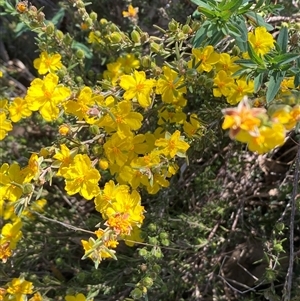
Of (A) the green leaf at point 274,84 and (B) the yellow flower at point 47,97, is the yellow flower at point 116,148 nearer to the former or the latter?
(B) the yellow flower at point 47,97

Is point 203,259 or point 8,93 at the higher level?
point 8,93

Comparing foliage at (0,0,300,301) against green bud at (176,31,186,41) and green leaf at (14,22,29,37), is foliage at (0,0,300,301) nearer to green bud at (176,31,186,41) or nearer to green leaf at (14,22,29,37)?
green bud at (176,31,186,41)

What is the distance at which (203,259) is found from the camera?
106 inches

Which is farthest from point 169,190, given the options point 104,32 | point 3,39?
point 3,39

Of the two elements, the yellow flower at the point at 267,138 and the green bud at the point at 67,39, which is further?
the green bud at the point at 67,39

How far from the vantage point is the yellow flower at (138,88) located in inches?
85.2

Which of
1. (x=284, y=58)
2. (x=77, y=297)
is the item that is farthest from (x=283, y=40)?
(x=77, y=297)

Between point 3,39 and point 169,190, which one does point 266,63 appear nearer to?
point 169,190

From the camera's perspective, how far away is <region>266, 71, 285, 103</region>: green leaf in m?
1.85

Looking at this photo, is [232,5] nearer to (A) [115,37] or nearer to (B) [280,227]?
(A) [115,37]

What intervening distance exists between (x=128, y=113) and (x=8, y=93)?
4.19 feet

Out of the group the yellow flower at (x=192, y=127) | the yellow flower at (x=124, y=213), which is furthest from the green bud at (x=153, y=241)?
the yellow flower at (x=192, y=127)

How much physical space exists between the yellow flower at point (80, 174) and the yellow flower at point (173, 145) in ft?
0.95

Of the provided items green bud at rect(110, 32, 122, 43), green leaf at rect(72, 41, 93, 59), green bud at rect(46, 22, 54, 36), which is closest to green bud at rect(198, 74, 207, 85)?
green bud at rect(110, 32, 122, 43)
